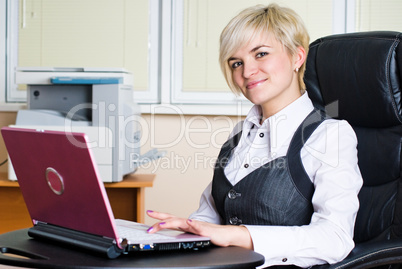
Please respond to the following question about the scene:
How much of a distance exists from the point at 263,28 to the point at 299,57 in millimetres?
151

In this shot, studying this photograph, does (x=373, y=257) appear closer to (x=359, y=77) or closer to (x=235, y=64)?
(x=359, y=77)

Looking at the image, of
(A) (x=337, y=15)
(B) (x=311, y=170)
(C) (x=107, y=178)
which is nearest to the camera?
(B) (x=311, y=170)

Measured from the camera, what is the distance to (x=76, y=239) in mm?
996

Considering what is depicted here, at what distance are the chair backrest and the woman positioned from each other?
0.12 m

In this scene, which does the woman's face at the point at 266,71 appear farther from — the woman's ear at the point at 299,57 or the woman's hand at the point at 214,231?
the woman's hand at the point at 214,231

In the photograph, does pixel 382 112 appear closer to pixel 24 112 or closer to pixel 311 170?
pixel 311 170

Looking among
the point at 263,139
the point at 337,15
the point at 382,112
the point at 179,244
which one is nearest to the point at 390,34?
the point at 382,112

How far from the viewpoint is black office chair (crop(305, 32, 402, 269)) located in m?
1.38

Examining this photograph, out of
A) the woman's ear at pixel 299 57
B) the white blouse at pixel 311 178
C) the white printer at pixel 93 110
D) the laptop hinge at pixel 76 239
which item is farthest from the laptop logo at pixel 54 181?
the white printer at pixel 93 110

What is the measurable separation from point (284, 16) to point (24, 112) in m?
1.61

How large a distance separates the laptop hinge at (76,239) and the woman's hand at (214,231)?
133mm

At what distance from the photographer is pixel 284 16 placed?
1.39 metres

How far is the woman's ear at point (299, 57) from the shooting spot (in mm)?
1430

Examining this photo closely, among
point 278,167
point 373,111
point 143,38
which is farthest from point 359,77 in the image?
point 143,38
